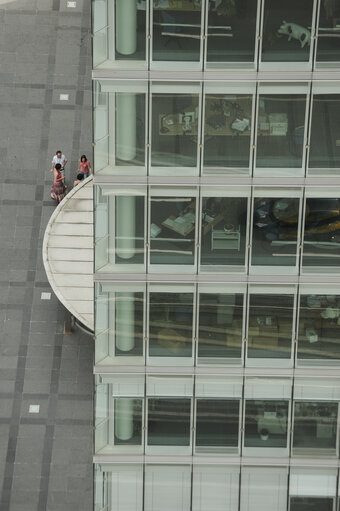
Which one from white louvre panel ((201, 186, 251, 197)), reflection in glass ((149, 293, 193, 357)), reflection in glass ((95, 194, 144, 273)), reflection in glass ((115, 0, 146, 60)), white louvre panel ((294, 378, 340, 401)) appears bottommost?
white louvre panel ((294, 378, 340, 401))

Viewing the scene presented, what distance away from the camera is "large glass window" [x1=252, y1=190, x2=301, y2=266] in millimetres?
33031

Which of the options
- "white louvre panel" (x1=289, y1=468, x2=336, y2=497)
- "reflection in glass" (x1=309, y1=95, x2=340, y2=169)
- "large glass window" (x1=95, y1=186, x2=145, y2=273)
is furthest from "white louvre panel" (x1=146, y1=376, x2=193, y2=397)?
"reflection in glass" (x1=309, y1=95, x2=340, y2=169)

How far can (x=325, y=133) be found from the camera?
32312mm

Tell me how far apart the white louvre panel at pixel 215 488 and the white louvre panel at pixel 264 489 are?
22 cm

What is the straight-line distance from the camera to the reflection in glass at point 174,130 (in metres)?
31.7

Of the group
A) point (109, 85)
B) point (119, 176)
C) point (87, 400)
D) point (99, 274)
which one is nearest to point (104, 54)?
point (109, 85)

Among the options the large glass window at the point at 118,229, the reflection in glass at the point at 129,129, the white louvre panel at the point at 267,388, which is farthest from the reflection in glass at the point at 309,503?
the reflection in glass at the point at 129,129

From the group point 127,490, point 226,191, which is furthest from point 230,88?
point 127,490

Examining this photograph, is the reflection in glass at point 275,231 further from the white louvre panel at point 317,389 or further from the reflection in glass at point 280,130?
the white louvre panel at point 317,389

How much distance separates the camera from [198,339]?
115 feet

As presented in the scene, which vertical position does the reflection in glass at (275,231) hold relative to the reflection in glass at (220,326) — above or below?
above

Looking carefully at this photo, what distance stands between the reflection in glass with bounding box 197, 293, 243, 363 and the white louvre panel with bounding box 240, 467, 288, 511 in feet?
10.8

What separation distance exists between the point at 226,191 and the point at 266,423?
21.0 ft

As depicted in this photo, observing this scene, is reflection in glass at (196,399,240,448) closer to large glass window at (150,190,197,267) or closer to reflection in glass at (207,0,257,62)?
large glass window at (150,190,197,267)
